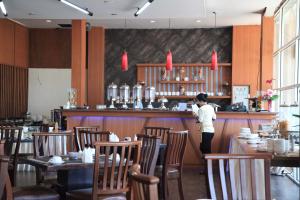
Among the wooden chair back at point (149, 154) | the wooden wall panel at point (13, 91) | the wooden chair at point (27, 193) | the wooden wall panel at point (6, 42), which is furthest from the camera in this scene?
the wooden wall panel at point (13, 91)

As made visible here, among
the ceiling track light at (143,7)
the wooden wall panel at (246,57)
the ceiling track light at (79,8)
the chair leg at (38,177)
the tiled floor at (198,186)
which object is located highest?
the ceiling track light at (79,8)

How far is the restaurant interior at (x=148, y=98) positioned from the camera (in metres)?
4.30

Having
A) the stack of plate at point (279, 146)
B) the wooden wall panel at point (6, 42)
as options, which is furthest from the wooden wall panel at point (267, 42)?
the stack of plate at point (279, 146)

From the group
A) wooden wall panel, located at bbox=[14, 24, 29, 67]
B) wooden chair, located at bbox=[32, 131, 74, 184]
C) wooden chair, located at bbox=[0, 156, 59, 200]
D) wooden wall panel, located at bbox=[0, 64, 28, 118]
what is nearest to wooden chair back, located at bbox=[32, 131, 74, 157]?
wooden chair, located at bbox=[32, 131, 74, 184]

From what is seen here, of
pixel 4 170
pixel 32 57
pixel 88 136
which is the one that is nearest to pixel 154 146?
pixel 88 136

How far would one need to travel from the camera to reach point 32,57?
13609 millimetres

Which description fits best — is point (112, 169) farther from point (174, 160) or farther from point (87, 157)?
point (174, 160)

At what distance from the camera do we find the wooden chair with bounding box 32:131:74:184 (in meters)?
5.31

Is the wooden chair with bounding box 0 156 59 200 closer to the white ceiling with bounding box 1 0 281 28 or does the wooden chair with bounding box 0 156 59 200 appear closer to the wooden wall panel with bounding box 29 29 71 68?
the white ceiling with bounding box 1 0 281 28

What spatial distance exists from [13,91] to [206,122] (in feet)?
21.8

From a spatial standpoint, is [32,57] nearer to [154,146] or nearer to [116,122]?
[116,122]

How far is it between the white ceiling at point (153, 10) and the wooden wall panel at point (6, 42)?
23.1 inches

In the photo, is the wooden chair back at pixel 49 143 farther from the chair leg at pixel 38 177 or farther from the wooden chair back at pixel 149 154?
the wooden chair back at pixel 149 154

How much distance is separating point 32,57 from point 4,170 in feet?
35.1
